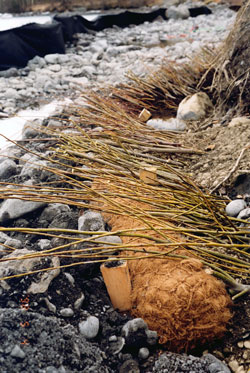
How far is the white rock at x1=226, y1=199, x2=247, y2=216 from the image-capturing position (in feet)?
6.49

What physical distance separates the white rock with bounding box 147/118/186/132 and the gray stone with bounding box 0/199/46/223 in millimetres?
1382

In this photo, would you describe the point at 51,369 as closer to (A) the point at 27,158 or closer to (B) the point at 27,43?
(A) the point at 27,158

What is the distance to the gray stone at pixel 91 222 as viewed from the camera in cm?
191

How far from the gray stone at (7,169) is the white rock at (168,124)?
1.18 metres

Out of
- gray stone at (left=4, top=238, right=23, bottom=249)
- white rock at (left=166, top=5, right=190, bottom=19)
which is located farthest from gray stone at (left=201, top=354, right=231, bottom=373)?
white rock at (left=166, top=5, right=190, bottom=19)

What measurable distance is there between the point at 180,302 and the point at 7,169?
5.44 ft

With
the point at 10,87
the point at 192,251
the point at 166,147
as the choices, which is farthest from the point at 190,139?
the point at 10,87

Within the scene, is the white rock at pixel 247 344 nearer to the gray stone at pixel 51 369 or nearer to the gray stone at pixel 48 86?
the gray stone at pixel 51 369

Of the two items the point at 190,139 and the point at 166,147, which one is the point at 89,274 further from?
the point at 190,139

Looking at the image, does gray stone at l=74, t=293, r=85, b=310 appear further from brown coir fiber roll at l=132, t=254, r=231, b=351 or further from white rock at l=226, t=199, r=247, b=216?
white rock at l=226, t=199, r=247, b=216

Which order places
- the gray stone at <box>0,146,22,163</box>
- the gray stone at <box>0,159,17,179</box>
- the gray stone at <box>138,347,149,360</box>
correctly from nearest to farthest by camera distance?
the gray stone at <box>138,347,149,360</box>
the gray stone at <box>0,159,17,179</box>
the gray stone at <box>0,146,22,163</box>

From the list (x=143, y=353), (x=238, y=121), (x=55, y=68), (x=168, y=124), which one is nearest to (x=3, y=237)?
(x=143, y=353)

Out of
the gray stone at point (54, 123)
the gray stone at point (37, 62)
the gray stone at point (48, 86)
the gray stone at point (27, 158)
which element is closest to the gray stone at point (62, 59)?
the gray stone at point (37, 62)

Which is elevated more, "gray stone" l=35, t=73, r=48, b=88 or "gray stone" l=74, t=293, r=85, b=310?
"gray stone" l=35, t=73, r=48, b=88
